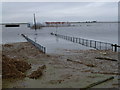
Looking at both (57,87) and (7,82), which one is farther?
(7,82)

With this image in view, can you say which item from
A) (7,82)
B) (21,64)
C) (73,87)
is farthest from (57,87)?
(21,64)

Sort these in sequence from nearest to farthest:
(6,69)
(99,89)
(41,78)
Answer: (99,89), (41,78), (6,69)

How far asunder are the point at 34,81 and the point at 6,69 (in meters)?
2.43

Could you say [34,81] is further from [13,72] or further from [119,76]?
[119,76]

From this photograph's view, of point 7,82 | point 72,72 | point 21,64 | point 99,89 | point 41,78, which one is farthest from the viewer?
point 21,64

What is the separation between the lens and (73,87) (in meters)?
10.3

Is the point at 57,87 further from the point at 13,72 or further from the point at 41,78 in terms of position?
the point at 13,72

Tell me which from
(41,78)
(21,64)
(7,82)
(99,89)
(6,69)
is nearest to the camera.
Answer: (99,89)

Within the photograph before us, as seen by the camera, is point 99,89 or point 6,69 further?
point 6,69

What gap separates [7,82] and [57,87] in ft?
9.56

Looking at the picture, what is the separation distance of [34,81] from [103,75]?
13.6ft

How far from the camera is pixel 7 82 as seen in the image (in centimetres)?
1150

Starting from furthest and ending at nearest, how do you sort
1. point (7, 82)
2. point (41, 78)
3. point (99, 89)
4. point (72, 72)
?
point (72, 72) < point (41, 78) < point (7, 82) < point (99, 89)

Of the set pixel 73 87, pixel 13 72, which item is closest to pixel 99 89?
pixel 73 87
